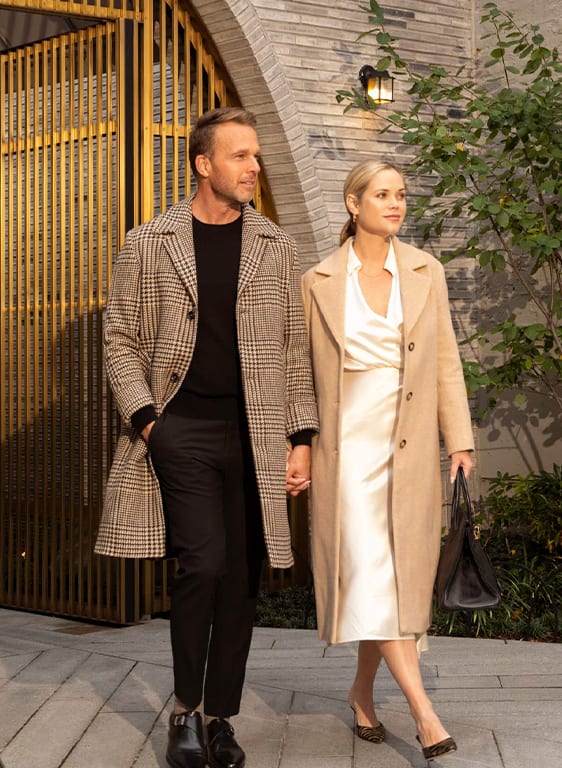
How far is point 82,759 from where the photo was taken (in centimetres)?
389

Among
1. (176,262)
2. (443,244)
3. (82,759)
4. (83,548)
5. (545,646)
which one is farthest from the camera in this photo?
(443,244)

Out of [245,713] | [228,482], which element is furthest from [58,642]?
[228,482]

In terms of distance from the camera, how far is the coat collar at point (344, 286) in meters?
3.79

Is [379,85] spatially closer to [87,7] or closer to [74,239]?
[87,7]

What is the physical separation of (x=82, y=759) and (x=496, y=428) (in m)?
4.75

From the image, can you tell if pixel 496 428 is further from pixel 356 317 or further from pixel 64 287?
pixel 356 317

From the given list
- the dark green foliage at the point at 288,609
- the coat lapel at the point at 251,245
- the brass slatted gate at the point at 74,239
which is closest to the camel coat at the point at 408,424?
the coat lapel at the point at 251,245

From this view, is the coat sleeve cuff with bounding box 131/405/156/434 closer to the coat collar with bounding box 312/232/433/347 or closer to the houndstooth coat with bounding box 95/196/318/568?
the houndstooth coat with bounding box 95/196/318/568

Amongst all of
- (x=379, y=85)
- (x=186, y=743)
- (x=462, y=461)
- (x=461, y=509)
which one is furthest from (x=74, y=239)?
(x=186, y=743)

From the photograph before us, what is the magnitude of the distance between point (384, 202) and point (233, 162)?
477 millimetres

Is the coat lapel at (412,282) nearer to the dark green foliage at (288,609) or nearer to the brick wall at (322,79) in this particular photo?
the dark green foliage at (288,609)

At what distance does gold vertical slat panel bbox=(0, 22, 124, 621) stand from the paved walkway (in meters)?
0.90

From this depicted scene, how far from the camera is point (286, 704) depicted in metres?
4.48

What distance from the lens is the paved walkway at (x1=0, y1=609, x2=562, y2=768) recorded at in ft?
12.8
